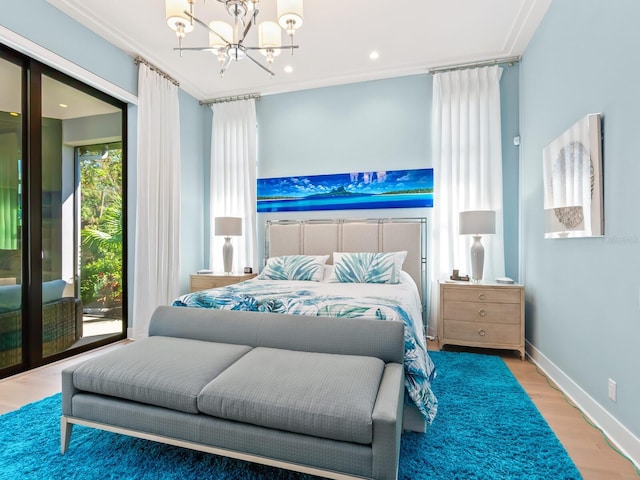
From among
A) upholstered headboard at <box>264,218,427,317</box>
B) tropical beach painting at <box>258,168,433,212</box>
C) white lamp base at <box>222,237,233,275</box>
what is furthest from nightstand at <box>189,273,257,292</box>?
tropical beach painting at <box>258,168,433,212</box>

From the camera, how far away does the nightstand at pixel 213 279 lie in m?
4.12

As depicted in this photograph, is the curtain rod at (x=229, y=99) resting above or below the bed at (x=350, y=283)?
above

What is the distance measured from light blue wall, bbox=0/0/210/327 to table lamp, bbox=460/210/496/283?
331 centimetres

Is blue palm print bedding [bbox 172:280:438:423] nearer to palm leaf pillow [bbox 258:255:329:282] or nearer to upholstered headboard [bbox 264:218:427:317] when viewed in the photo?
palm leaf pillow [bbox 258:255:329:282]

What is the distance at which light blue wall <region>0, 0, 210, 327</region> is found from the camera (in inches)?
108

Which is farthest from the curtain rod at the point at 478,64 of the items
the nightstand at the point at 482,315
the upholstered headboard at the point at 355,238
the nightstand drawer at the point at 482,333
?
the nightstand drawer at the point at 482,333

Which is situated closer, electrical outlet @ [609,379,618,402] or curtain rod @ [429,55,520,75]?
electrical outlet @ [609,379,618,402]

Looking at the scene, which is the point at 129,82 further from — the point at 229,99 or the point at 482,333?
the point at 482,333

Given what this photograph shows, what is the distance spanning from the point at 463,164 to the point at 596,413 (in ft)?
8.48

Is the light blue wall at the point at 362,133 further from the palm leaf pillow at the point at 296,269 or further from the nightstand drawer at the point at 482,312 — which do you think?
the palm leaf pillow at the point at 296,269

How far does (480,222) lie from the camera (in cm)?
334

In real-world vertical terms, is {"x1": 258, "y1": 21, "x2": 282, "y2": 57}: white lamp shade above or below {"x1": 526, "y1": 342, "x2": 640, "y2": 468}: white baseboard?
above

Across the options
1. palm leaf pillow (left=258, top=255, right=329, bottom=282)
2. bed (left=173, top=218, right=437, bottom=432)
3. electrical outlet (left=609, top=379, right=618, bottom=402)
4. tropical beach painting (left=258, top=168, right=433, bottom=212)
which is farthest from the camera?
tropical beach painting (left=258, top=168, right=433, bottom=212)

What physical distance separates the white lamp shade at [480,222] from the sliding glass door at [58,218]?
3.67 meters
